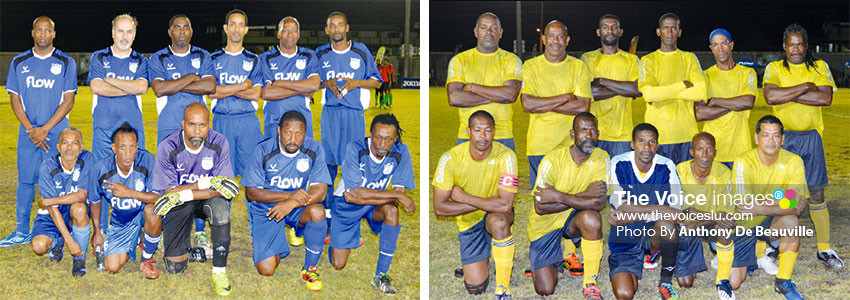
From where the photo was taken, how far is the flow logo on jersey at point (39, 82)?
20.6 feet

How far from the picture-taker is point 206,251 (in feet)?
20.4

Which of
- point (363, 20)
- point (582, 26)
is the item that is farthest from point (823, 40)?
point (363, 20)

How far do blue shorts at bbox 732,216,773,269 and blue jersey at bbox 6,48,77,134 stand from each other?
5089 mm

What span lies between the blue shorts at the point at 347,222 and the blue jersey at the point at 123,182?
1.35 meters

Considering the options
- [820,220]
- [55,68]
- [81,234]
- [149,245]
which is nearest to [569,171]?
[820,220]

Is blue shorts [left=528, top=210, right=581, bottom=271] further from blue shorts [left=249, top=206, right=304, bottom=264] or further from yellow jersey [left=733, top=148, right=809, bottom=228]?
blue shorts [left=249, top=206, right=304, bottom=264]

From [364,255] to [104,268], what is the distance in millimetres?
1961

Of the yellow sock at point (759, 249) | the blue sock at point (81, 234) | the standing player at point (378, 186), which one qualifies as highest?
the standing player at point (378, 186)

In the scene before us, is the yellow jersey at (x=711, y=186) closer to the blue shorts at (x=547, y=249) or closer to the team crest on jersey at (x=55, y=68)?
the blue shorts at (x=547, y=249)

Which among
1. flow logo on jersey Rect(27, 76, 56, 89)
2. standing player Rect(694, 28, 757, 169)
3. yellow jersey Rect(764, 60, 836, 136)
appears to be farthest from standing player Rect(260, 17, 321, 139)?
yellow jersey Rect(764, 60, 836, 136)

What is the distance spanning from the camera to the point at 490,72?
5.93 metres

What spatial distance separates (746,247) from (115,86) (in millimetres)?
4843

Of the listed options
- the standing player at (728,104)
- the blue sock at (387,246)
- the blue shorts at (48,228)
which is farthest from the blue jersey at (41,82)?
the standing player at (728,104)

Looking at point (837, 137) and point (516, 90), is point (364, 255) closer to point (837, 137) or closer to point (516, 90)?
point (516, 90)
